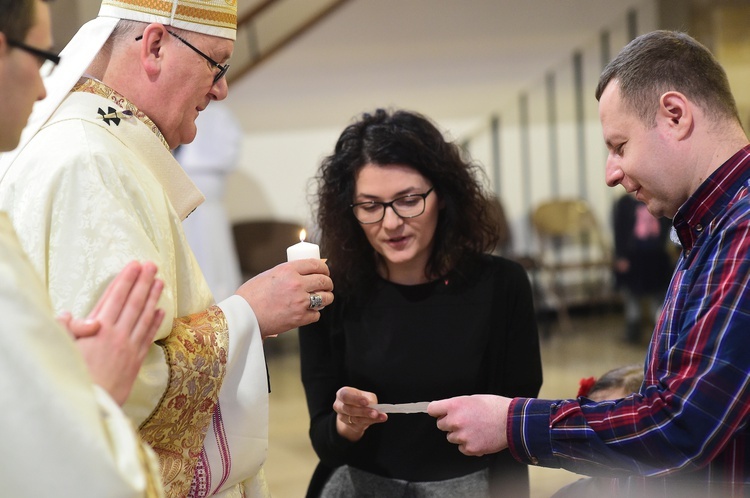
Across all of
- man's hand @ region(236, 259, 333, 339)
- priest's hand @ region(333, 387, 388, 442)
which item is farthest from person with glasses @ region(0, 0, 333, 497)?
priest's hand @ region(333, 387, 388, 442)

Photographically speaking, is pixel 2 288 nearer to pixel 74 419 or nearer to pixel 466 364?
pixel 74 419

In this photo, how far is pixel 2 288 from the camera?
1061mm

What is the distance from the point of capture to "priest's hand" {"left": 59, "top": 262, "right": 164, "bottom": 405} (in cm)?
122

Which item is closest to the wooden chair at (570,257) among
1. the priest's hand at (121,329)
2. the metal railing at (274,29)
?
the metal railing at (274,29)

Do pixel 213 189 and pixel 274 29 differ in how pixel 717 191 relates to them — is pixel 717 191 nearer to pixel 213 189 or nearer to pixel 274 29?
pixel 213 189

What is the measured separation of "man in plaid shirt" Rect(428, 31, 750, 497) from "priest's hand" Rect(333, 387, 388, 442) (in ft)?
0.91

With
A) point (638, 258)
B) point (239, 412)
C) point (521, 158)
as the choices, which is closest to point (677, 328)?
point (239, 412)

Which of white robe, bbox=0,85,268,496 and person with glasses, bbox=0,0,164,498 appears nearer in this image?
person with glasses, bbox=0,0,164,498

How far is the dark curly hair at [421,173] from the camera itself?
2348mm

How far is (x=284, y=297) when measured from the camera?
5.81 ft

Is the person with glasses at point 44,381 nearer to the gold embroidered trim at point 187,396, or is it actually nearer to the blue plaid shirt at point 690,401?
the gold embroidered trim at point 187,396

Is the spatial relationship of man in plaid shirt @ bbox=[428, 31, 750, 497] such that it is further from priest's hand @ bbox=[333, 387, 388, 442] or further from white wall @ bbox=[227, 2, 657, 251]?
white wall @ bbox=[227, 2, 657, 251]

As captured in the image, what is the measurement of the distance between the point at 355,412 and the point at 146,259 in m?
0.67

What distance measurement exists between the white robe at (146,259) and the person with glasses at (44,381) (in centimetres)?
32
